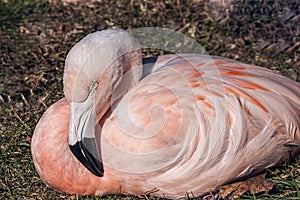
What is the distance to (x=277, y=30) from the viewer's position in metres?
6.34

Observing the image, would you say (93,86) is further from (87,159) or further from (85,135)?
(87,159)

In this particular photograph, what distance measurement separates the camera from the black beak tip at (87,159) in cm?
380

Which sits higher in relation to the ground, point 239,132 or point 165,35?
point 239,132

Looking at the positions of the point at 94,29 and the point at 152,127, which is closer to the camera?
the point at 152,127

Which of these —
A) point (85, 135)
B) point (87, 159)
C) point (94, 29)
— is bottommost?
point (94, 29)

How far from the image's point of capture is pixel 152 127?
3.75 meters

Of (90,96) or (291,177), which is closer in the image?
(90,96)

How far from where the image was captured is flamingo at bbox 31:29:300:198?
12.4ft

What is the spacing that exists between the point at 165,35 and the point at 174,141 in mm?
2654

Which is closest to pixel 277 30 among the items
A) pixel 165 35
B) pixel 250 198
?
pixel 165 35

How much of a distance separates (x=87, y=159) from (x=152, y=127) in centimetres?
40

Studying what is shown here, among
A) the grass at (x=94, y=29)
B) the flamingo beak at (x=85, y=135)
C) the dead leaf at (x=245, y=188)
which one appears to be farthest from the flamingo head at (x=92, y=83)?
the grass at (x=94, y=29)

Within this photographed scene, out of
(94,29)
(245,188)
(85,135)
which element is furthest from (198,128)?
(94,29)

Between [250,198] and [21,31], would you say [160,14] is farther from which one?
[250,198]
